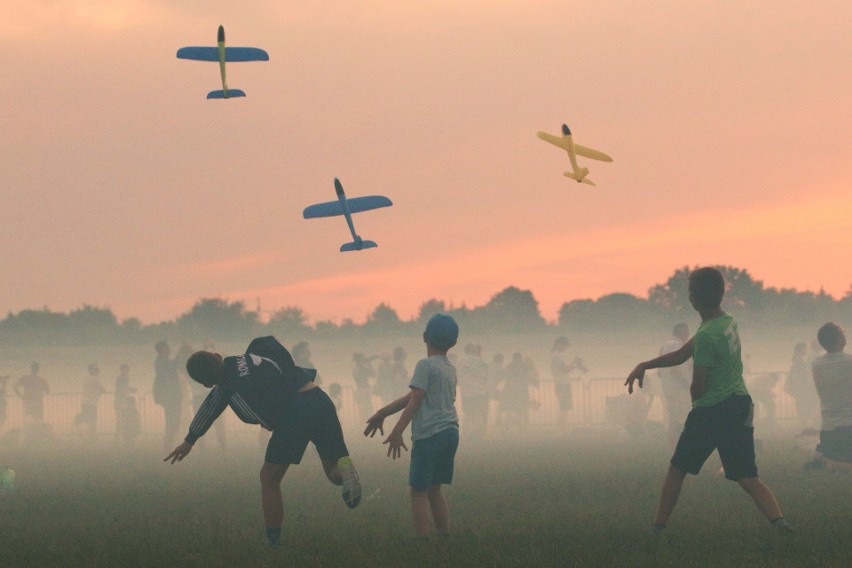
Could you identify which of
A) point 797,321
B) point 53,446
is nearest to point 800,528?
point 53,446

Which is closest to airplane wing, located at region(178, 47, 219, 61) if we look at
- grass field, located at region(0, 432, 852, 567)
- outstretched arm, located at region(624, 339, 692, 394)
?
grass field, located at region(0, 432, 852, 567)

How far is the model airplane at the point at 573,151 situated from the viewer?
12758 mm

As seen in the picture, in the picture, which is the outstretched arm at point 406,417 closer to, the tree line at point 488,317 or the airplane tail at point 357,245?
the airplane tail at point 357,245

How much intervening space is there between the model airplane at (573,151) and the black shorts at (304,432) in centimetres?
482

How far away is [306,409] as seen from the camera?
8.88 meters

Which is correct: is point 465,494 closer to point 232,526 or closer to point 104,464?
point 232,526

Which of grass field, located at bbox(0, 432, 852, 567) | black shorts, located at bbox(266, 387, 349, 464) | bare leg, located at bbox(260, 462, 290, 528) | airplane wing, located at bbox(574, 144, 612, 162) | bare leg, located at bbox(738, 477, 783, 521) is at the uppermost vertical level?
airplane wing, located at bbox(574, 144, 612, 162)

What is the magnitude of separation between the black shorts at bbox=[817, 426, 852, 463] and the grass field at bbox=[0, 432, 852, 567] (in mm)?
382

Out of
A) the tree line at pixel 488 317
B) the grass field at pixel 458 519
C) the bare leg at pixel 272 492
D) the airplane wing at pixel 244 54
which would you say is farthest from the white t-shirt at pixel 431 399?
the tree line at pixel 488 317

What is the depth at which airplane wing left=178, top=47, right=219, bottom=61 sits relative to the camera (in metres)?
15.9

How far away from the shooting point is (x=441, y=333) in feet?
28.5

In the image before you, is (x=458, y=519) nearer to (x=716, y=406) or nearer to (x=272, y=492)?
(x=272, y=492)

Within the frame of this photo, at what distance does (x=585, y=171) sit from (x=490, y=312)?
3115 inches

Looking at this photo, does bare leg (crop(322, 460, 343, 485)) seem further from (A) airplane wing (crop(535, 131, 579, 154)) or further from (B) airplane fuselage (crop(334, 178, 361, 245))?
(A) airplane wing (crop(535, 131, 579, 154))
